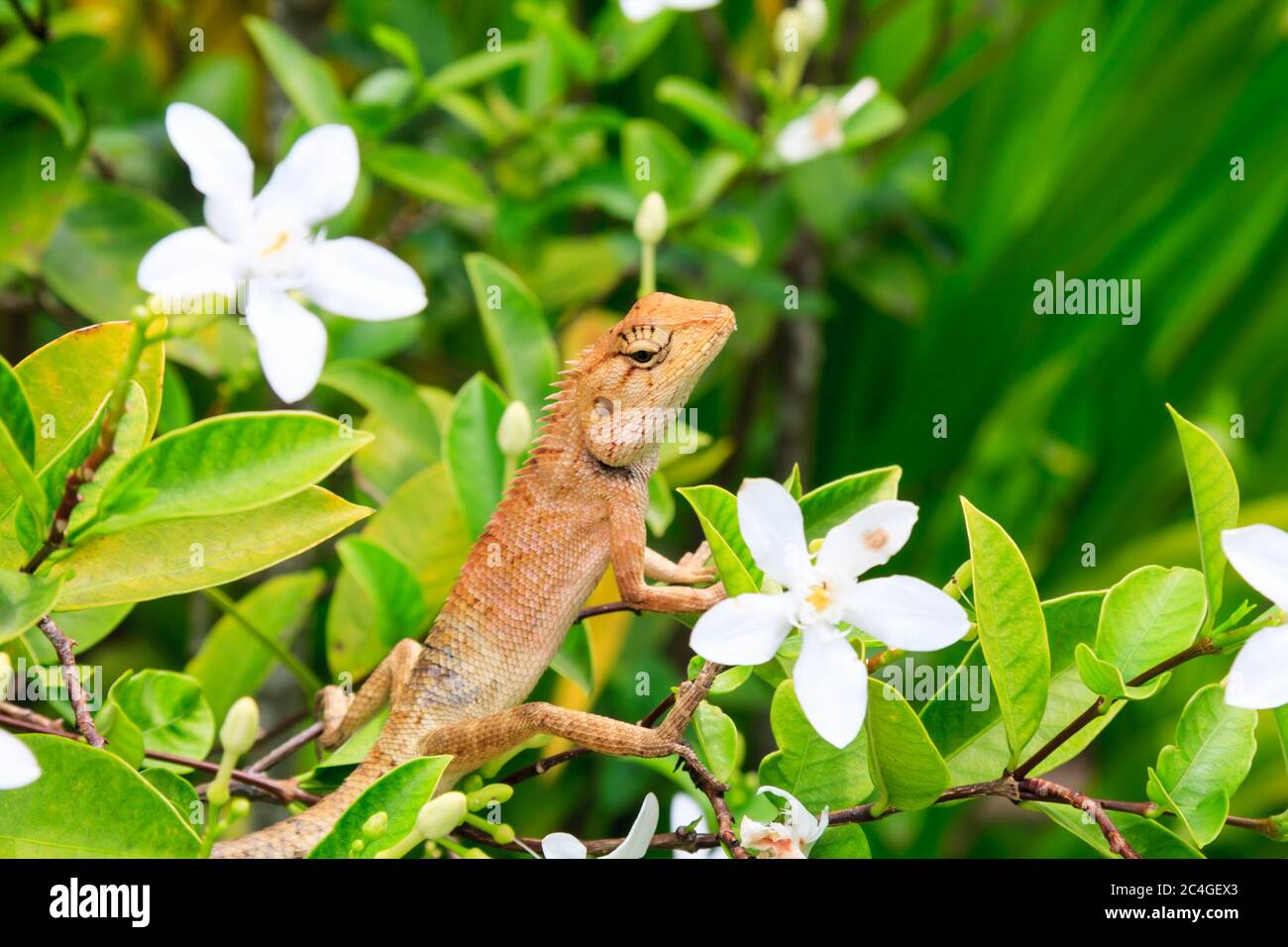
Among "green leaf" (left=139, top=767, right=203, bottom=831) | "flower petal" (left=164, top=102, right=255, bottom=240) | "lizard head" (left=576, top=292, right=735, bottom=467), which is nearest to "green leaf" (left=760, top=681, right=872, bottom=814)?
"lizard head" (left=576, top=292, right=735, bottom=467)

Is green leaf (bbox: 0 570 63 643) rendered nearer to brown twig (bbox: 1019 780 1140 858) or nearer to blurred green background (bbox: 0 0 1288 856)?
brown twig (bbox: 1019 780 1140 858)

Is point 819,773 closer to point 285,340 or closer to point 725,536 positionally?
point 725,536

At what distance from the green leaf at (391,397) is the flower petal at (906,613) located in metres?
0.75

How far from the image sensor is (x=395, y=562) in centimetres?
118

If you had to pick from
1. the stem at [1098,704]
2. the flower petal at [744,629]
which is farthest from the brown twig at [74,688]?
Answer: the stem at [1098,704]

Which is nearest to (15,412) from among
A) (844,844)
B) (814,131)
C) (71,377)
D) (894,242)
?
(71,377)

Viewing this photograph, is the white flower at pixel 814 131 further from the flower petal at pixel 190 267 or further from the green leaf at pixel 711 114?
→ the flower petal at pixel 190 267

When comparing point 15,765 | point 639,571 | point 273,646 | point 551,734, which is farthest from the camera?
point 273,646

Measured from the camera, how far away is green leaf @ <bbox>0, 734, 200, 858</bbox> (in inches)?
33.1

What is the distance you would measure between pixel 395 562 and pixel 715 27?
1.37 metres

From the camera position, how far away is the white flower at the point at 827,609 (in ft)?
2.54

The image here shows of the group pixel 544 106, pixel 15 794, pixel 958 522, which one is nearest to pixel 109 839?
pixel 15 794

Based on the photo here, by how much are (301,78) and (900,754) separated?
1267 millimetres

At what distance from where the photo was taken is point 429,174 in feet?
5.57
